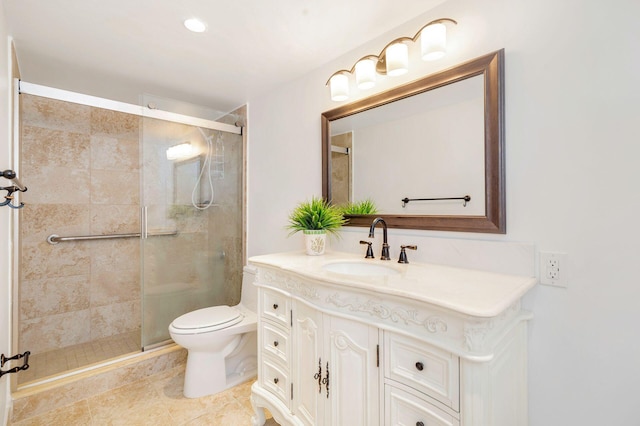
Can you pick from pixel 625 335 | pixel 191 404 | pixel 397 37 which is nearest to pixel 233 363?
pixel 191 404

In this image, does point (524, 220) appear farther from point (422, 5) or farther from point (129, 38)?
point (129, 38)

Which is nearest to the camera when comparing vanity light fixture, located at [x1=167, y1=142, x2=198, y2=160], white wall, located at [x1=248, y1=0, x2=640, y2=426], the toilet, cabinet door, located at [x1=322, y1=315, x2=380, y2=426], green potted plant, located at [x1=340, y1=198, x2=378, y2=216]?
white wall, located at [x1=248, y1=0, x2=640, y2=426]

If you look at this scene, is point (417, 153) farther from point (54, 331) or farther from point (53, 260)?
point (54, 331)

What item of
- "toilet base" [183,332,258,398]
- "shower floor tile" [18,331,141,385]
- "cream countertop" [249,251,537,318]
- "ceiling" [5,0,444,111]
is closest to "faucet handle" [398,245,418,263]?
"cream countertop" [249,251,537,318]

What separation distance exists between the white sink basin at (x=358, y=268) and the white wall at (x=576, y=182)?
0.45m

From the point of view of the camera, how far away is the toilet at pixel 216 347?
6.18 ft

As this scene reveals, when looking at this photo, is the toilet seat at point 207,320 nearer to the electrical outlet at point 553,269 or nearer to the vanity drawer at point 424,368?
the vanity drawer at point 424,368

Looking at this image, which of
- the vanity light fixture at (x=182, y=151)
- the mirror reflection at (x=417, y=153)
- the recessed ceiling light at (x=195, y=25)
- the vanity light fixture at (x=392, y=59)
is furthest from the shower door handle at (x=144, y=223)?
the vanity light fixture at (x=392, y=59)

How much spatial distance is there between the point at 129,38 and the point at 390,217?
70.8 inches

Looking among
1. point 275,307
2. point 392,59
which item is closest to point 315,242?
point 275,307

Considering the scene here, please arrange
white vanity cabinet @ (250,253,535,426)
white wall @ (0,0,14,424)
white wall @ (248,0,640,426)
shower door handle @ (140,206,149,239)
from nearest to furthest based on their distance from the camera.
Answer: white vanity cabinet @ (250,253,535,426) → white wall @ (248,0,640,426) → white wall @ (0,0,14,424) → shower door handle @ (140,206,149,239)

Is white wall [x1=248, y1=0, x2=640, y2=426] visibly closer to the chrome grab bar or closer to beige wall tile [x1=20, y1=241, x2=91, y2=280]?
the chrome grab bar

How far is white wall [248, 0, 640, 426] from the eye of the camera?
94cm

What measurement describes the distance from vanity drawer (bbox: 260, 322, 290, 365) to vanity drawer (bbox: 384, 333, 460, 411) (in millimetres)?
594
